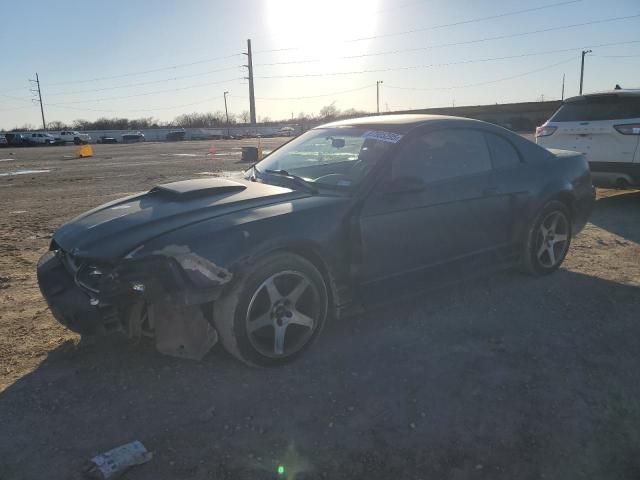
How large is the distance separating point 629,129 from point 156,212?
687cm

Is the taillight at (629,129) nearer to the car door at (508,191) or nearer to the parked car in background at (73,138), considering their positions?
the car door at (508,191)

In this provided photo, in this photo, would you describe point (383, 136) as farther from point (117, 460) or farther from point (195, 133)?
point (195, 133)

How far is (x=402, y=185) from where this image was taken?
347 cm

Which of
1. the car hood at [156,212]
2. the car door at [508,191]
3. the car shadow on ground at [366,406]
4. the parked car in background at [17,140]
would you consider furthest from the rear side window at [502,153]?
the parked car in background at [17,140]

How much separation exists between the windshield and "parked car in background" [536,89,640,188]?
5083 millimetres

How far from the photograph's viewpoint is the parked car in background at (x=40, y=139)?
50691 millimetres

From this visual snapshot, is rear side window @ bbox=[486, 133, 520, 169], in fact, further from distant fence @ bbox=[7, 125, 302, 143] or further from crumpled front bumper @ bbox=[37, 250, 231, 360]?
distant fence @ bbox=[7, 125, 302, 143]

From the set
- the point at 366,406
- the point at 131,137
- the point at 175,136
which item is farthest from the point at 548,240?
the point at 131,137

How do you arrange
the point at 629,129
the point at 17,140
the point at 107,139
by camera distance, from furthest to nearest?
1. the point at 107,139
2. the point at 17,140
3. the point at 629,129

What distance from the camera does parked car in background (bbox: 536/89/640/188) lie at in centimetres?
709

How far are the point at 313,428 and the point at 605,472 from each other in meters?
1.35

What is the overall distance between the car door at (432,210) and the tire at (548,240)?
480 mm

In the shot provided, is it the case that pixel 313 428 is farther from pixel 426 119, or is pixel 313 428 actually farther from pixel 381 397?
pixel 426 119

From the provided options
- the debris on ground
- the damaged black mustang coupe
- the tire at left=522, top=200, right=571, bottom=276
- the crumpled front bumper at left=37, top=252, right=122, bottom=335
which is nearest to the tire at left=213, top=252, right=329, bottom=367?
the damaged black mustang coupe
